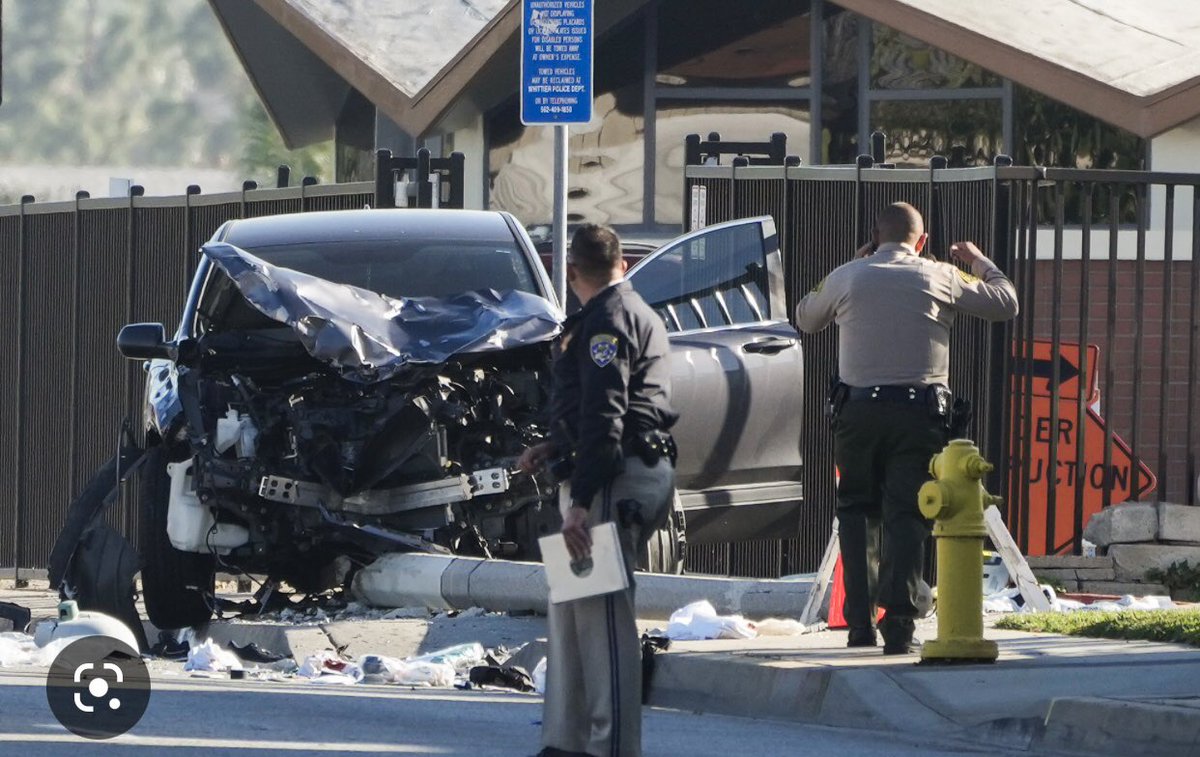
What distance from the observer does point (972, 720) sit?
7.93m

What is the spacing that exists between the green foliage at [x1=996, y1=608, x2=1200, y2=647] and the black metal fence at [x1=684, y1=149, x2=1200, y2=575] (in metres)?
2.23

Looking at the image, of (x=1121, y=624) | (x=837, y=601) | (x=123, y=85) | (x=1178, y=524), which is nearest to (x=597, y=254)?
(x=837, y=601)

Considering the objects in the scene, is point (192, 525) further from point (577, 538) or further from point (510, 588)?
point (577, 538)

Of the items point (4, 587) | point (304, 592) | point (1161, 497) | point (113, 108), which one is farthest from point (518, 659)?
point (113, 108)

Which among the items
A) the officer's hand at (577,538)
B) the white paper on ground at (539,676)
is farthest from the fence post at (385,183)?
the officer's hand at (577,538)

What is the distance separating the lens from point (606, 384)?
694cm

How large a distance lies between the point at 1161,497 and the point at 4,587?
28.4ft

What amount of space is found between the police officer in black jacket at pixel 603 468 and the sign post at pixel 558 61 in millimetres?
5002

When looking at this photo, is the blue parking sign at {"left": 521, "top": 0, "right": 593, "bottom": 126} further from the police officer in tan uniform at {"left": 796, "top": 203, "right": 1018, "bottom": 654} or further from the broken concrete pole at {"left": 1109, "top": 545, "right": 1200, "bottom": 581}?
the broken concrete pole at {"left": 1109, "top": 545, "right": 1200, "bottom": 581}

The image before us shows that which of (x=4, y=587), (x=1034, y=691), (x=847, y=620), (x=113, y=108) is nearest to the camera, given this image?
(x=1034, y=691)

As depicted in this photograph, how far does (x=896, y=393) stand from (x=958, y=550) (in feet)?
2.17

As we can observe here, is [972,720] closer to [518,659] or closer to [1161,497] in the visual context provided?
[518,659]

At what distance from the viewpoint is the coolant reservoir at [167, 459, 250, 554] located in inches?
424

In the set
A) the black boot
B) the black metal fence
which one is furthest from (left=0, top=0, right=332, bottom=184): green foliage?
the black boot
